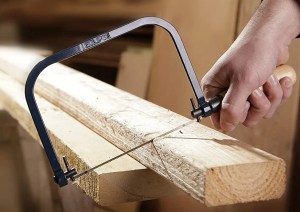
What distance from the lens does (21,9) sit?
2.82m

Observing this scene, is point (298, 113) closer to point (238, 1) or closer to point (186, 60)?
point (238, 1)

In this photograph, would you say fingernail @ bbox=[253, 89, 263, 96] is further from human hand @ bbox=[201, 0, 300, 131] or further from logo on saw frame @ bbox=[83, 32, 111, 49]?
logo on saw frame @ bbox=[83, 32, 111, 49]

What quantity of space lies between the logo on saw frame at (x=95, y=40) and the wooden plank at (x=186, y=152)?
24 centimetres

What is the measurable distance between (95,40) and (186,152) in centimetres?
29

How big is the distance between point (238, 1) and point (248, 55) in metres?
1.16

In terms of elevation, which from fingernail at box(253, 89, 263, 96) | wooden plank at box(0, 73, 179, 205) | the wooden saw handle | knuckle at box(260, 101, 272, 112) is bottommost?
wooden plank at box(0, 73, 179, 205)

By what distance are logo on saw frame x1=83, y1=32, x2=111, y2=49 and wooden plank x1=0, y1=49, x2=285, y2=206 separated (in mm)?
237

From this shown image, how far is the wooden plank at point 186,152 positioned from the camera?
911 mm

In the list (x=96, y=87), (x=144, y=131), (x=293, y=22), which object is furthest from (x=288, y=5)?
(x=96, y=87)

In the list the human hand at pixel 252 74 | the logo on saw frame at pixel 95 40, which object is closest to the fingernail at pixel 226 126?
the human hand at pixel 252 74

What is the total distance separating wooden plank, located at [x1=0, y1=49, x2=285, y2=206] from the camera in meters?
0.91

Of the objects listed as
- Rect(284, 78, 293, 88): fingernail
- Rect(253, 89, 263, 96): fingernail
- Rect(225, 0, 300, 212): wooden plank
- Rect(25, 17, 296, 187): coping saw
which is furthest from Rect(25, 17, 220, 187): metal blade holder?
Rect(225, 0, 300, 212): wooden plank

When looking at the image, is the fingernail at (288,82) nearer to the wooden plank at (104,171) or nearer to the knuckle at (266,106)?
the knuckle at (266,106)

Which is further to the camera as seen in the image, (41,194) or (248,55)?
(41,194)
